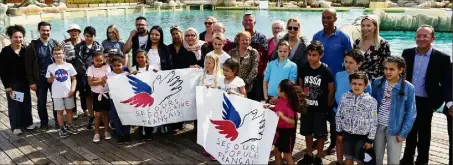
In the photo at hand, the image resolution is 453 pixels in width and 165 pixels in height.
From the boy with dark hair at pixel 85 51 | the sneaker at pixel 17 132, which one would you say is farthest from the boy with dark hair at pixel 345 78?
the sneaker at pixel 17 132

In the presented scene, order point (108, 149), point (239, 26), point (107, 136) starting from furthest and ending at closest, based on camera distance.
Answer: point (239, 26) < point (107, 136) < point (108, 149)

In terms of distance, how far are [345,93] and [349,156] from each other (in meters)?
0.63

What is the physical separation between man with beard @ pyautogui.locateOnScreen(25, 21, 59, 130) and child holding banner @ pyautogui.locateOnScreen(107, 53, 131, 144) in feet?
3.71

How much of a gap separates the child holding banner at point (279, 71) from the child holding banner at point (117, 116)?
1.86m

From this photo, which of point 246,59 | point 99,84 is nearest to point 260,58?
point 246,59

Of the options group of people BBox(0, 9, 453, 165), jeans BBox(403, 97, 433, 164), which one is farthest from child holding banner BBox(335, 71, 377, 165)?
jeans BBox(403, 97, 433, 164)

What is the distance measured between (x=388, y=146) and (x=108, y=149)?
3259 millimetres

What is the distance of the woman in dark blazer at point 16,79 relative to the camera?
17.3 ft

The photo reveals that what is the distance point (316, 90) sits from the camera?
4.01 metres

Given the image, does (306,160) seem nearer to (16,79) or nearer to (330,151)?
(330,151)

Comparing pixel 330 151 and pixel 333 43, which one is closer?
pixel 333 43

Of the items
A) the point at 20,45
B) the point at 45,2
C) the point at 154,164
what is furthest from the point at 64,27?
the point at 154,164

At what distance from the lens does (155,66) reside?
5.08 m

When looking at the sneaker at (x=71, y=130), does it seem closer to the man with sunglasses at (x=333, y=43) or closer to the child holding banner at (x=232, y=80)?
the child holding banner at (x=232, y=80)
